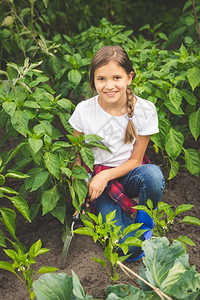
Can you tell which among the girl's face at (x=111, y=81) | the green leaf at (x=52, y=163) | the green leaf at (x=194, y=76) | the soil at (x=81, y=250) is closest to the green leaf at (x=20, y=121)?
the green leaf at (x=52, y=163)

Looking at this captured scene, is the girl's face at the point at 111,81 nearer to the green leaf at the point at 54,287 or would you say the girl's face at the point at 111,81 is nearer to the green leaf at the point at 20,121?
the green leaf at the point at 20,121

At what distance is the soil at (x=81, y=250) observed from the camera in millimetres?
2303

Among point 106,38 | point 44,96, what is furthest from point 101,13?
point 44,96

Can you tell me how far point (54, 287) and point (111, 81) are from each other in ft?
3.71

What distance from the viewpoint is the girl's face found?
7.72ft

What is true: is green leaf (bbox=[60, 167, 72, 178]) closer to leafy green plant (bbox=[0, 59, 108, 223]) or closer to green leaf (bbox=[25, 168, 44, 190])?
leafy green plant (bbox=[0, 59, 108, 223])

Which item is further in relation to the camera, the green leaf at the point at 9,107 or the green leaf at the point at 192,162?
the green leaf at the point at 192,162

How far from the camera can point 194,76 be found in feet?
8.96

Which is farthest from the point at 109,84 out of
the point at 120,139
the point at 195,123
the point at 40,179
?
the point at 195,123

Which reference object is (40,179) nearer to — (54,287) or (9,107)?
(9,107)

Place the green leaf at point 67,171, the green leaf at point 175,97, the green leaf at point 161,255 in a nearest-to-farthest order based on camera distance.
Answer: the green leaf at point 161,255
the green leaf at point 67,171
the green leaf at point 175,97

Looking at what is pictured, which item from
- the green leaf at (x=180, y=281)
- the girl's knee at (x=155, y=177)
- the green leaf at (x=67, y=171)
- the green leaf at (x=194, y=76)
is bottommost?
the green leaf at (x=180, y=281)

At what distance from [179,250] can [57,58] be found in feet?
5.98

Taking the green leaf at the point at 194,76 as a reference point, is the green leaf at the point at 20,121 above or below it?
below
